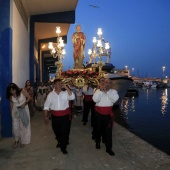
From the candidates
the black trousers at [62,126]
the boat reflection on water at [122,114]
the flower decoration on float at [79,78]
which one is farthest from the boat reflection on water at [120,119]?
the black trousers at [62,126]

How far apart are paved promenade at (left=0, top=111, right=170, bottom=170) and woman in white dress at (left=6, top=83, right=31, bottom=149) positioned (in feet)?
1.00

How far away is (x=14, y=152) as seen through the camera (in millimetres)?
6988

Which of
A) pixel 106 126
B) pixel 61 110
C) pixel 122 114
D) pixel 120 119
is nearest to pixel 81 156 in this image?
pixel 106 126

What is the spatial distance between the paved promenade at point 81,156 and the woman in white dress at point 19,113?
0.30 meters

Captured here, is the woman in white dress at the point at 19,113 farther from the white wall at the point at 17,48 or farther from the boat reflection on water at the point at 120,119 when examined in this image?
the boat reflection on water at the point at 120,119

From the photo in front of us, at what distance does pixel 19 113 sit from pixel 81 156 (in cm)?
203

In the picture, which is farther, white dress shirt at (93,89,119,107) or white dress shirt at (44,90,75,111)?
white dress shirt at (93,89,119,107)

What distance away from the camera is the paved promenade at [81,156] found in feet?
Result: 19.5

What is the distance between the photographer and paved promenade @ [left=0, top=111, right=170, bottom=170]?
5.94 metres

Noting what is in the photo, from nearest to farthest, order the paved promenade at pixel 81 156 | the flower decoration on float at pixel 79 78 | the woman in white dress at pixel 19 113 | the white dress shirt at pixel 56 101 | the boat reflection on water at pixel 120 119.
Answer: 1. the paved promenade at pixel 81 156
2. the white dress shirt at pixel 56 101
3. the woman in white dress at pixel 19 113
4. the flower decoration on float at pixel 79 78
5. the boat reflection on water at pixel 120 119

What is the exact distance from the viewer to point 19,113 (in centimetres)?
746

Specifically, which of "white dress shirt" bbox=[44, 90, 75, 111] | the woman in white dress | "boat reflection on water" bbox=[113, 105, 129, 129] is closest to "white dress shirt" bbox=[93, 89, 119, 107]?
"white dress shirt" bbox=[44, 90, 75, 111]

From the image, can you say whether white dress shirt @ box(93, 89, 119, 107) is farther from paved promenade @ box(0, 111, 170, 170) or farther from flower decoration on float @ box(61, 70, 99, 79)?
flower decoration on float @ box(61, 70, 99, 79)

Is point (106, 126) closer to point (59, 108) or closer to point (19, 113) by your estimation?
point (59, 108)
